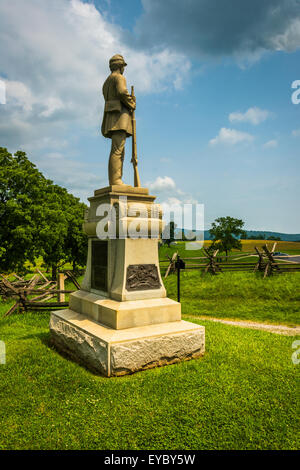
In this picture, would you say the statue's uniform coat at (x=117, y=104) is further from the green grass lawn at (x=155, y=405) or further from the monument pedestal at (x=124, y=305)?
the green grass lawn at (x=155, y=405)

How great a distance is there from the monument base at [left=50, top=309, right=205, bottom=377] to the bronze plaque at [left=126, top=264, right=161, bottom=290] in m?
0.73

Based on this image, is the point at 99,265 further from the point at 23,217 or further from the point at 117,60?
the point at 23,217

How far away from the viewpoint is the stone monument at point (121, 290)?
447 centimetres

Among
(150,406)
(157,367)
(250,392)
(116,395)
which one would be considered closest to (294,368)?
(250,392)

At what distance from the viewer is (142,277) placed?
17.6 feet

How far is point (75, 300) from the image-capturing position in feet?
20.1

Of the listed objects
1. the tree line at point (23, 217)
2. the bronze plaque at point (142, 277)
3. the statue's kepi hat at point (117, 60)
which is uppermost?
the statue's kepi hat at point (117, 60)

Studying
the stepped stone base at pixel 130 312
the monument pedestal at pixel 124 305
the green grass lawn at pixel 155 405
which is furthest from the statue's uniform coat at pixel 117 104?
the green grass lawn at pixel 155 405

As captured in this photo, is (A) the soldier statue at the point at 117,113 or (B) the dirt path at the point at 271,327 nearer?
(A) the soldier statue at the point at 117,113

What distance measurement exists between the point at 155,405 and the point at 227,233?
90.8 feet

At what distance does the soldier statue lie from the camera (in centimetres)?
598

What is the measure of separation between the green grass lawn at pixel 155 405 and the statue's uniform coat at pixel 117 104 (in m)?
4.62
